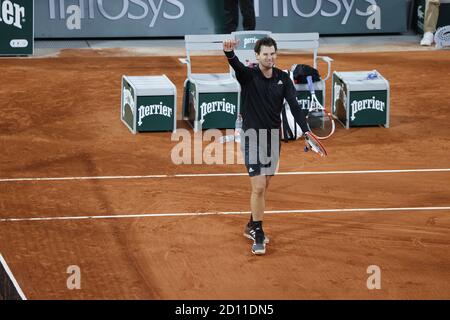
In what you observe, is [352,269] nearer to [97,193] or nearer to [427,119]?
[97,193]

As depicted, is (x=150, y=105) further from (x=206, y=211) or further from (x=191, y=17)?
(x=191, y=17)

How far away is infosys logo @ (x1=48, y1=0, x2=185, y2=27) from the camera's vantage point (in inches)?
921

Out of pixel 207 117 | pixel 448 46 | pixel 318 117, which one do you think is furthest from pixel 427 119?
pixel 448 46

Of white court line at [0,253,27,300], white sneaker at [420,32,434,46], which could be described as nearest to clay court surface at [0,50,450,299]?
white court line at [0,253,27,300]

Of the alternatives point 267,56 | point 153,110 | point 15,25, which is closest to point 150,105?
point 153,110

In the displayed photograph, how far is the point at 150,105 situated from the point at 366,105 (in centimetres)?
348

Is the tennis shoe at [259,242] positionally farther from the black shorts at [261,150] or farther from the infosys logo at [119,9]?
the infosys logo at [119,9]

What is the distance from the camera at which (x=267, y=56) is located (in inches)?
437

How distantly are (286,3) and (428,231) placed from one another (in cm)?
1269

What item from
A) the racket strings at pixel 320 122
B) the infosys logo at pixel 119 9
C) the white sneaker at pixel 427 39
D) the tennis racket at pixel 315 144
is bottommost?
the white sneaker at pixel 427 39

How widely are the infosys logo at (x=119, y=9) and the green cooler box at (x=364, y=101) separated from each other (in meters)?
7.42

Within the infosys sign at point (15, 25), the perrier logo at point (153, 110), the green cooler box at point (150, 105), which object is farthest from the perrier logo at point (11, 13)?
the perrier logo at point (153, 110)

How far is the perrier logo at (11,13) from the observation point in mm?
21625

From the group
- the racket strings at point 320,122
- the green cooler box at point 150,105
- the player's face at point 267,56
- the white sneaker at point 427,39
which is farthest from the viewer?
the white sneaker at point 427,39
